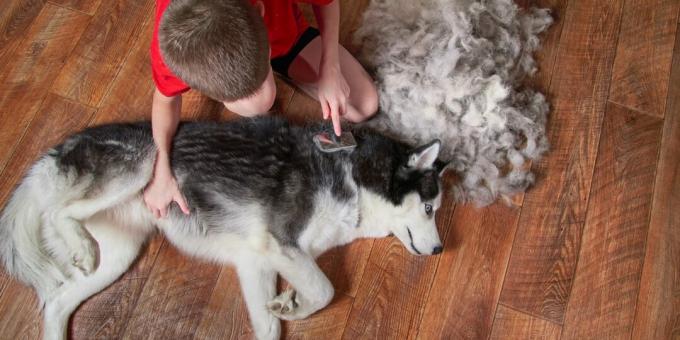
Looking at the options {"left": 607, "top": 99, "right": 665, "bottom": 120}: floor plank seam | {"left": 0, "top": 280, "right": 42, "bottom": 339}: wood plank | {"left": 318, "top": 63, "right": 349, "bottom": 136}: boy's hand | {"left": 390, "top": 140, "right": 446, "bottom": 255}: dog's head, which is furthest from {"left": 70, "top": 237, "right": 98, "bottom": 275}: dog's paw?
{"left": 607, "top": 99, "right": 665, "bottom": 120}: floor plank seam

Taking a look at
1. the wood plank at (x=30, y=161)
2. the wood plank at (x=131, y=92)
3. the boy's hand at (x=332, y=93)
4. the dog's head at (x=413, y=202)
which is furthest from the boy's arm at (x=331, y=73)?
the wood plank at (x=30, y=161)

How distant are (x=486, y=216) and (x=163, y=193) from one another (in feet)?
4.24

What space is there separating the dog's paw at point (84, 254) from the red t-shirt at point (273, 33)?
591 mm

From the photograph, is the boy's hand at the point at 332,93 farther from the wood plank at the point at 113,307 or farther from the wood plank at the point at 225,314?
the wood plank at the point at 113,307

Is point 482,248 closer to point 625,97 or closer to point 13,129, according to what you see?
point 625,97

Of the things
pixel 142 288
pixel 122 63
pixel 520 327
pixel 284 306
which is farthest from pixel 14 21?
pixel 520 327

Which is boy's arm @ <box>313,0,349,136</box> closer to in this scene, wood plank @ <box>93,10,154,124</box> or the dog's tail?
wood plank @ <box>93,10,154,124</box>

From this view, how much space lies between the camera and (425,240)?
6.49ft

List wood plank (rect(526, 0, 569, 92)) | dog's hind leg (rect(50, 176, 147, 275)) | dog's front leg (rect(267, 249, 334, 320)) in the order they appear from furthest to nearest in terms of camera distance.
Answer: wood plank (rect(526, 0, 569, 92)) < dog's front leg (rect(267, 249, 334, 320)) < dog's hind leg (rect(50, 176, 147, 275))

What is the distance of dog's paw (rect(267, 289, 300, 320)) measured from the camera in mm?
1928

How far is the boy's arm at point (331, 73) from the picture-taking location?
6.30 ft

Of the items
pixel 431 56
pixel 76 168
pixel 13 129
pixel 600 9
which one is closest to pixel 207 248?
pixel 76 168

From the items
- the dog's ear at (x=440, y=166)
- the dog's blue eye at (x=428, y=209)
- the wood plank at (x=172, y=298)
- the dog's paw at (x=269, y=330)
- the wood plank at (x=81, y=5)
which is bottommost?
the dog's paw at (x=269, y=330)

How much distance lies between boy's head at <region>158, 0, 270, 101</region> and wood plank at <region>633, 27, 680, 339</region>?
180cm
